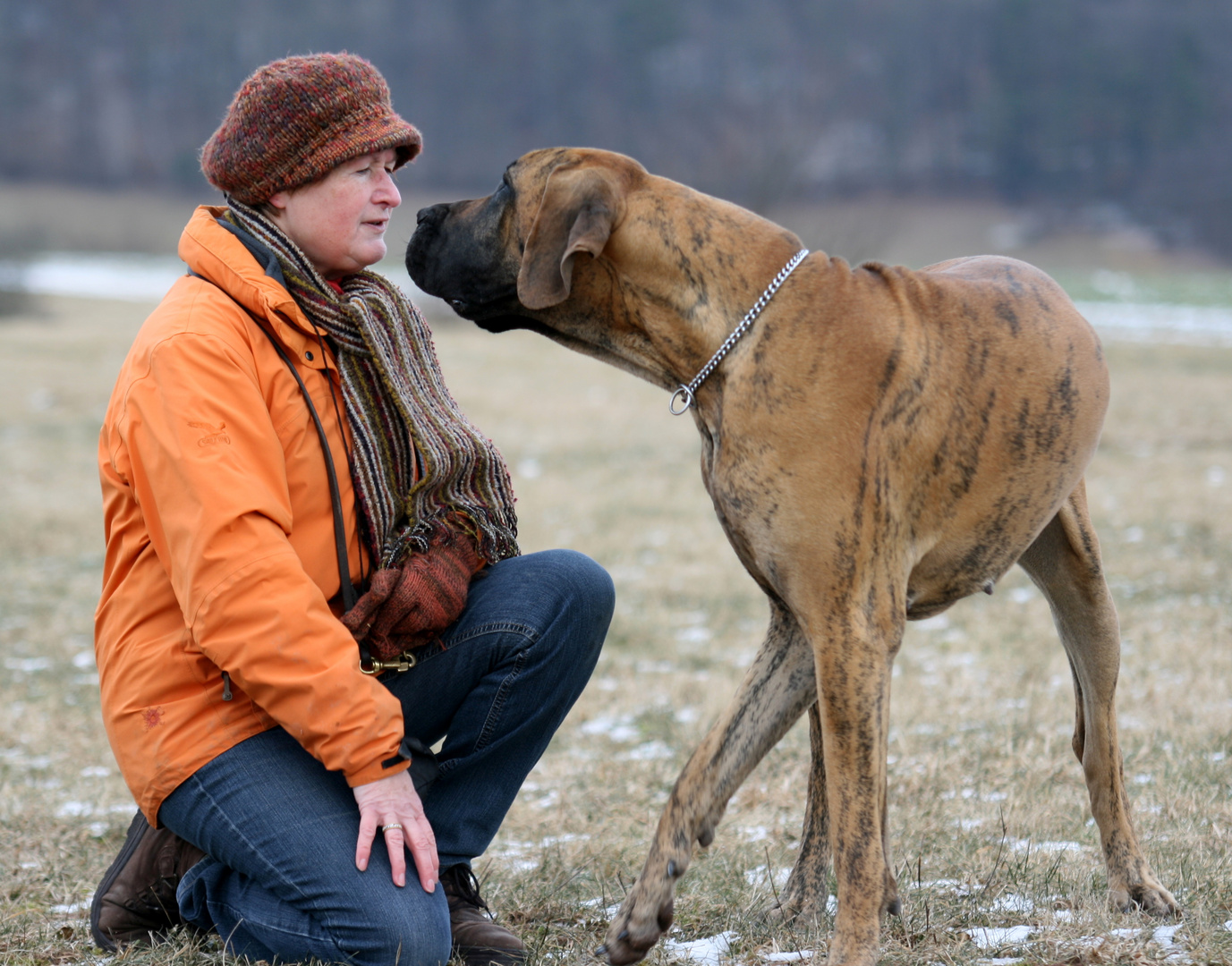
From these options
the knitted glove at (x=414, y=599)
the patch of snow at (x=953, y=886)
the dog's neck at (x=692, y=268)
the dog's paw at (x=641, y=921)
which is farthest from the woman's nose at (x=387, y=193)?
the patch of snow at (x=953, y=886)

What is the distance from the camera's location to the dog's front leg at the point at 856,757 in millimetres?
2543

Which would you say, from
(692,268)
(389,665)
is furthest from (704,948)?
(692,268)

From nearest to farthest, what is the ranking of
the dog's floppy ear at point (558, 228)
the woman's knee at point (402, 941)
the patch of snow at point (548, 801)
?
the woman's knee at point (402, 941) → the dog's floppy ear at point (558, 228) → the patch of snow at point (548, 801)

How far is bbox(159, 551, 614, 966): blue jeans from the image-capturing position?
257cm

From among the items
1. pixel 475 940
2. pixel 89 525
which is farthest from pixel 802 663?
pixel 89 525

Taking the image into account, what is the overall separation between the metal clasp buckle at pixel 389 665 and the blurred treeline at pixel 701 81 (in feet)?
208

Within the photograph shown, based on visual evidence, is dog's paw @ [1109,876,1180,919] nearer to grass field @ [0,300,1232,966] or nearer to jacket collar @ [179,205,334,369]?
grass field @ [0,300,1232,966]

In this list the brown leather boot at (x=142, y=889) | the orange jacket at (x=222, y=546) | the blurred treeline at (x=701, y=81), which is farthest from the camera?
the blurred treeline at (x=701, y=81)

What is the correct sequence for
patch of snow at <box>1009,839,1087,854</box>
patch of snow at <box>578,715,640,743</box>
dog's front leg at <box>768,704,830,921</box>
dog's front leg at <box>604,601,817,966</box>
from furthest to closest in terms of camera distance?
patch of snow at <box>578,715,640,743</box> < patch of snow at <box>1009,839,1087,854</box> < dog's front leg at <box>768,704,830,921</box> < dog's front leg at <box>604,601,817,966</box>

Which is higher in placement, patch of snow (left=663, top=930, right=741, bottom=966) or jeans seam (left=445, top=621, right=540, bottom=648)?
jeans seam (left=445, top=621, right=540, bottom=648)

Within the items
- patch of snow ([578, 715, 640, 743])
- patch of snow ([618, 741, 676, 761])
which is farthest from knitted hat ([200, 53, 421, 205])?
patch of snow ([578, 715, 640, 743])

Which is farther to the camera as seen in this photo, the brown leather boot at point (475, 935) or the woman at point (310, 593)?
the brown leather boot at point (475, 935)

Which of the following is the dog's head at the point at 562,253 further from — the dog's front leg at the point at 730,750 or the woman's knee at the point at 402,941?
the woman's knee at the point at 402,941

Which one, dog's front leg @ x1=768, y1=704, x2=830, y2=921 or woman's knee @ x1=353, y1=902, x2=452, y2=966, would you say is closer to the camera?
woman's knee @ x1=353, y1=902, x2=452, y2=966
